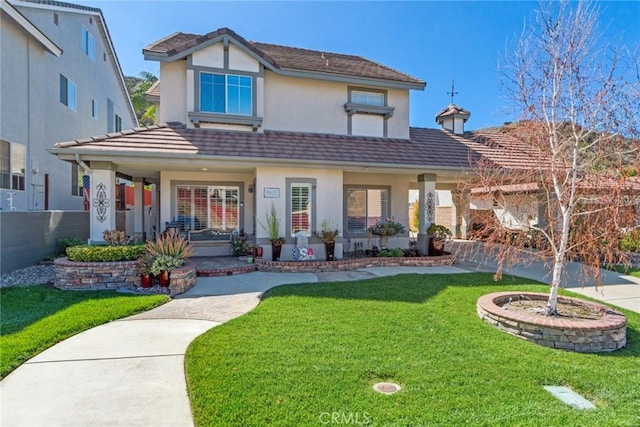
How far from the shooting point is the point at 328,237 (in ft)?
37.2

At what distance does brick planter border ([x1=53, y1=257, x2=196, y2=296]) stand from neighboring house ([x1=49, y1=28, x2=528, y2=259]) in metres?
1.63

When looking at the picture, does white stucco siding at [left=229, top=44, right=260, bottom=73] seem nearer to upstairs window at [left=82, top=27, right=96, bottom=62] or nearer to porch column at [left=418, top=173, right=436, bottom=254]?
porch column at [left=418, top=173, right=436, bottom=254]

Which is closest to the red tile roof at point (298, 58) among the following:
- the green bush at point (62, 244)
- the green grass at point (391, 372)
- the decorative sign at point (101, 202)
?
the decorative sign at point (101, 202)

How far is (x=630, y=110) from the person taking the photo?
228 inches

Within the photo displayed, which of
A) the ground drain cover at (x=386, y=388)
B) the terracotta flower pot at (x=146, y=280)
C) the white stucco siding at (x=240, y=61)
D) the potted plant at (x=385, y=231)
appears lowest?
the ground drain cover at (x=386, y=388)

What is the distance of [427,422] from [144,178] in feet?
47.0

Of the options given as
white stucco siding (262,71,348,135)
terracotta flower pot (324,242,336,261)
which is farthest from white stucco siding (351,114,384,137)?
terracotta flower pot (324,242,336,261)

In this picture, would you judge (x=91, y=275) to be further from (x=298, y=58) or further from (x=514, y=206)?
(x=298, y=58)

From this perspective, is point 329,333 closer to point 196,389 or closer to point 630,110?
point 196,389

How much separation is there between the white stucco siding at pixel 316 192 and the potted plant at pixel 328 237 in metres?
0.19

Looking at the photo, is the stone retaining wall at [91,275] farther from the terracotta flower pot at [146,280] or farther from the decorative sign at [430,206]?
the decorative sign at [430,206]

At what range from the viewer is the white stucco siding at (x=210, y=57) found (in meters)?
11.7

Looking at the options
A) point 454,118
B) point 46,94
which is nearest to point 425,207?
point 454,118

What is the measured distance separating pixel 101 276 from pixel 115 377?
5.21m
